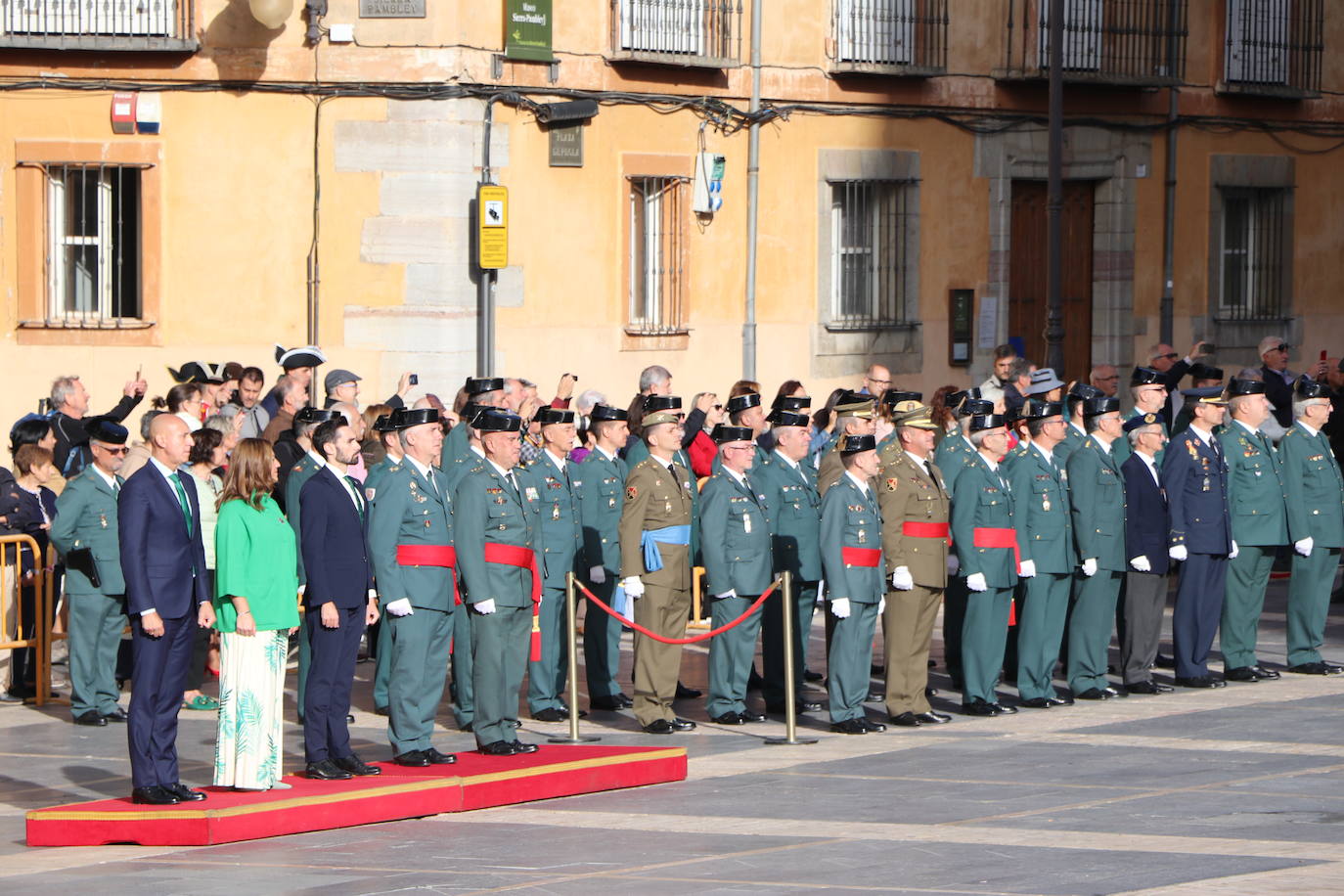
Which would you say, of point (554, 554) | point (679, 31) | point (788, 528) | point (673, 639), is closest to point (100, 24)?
point (679, 31)

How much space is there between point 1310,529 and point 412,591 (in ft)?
22.2

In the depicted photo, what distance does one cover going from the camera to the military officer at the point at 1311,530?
1588cm

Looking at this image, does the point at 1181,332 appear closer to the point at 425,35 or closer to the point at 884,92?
the point at 884,92

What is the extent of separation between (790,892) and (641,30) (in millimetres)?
15107

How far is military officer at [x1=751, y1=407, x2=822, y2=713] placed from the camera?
1430 cm

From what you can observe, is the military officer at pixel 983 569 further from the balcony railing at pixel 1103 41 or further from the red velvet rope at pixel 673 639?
the balcony railing at pixel 1103 41

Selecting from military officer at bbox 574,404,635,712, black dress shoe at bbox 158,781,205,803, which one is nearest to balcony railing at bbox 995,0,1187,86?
military officer at bbox 574,404,635,712

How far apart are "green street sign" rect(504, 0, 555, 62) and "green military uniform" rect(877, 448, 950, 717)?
930 cm

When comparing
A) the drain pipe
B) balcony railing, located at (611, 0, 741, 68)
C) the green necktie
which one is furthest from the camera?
the drain pipe

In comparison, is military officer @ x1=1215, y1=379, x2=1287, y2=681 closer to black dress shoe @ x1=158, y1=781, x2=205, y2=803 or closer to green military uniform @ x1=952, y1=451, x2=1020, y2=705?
green military uniform @ x1=952, y1=451, x2=1020, y2=705

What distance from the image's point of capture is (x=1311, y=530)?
16.0 m

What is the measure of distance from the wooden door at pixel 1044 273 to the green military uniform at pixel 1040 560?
38.8 ft

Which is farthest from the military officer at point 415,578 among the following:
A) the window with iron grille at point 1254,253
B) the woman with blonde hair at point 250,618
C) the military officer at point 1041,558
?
the window with iron grille at point 1254,253

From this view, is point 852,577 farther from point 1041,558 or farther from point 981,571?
point 1041,558
